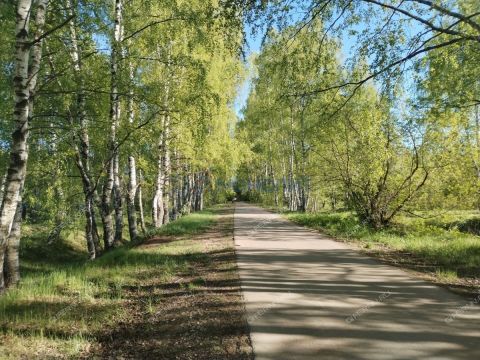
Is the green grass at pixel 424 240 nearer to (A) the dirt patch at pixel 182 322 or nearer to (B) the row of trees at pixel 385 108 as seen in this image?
(B) the row of trees at pixel 385 108

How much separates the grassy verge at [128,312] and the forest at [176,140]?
4 centimetres

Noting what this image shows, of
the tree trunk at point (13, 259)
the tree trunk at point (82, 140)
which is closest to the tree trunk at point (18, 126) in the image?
the tree trunk at point (13, 259)

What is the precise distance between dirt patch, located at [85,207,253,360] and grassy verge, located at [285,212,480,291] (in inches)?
162

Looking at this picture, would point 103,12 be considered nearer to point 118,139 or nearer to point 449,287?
point 118,139

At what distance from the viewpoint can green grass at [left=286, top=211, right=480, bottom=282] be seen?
833 cm

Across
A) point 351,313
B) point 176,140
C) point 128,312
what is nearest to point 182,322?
point 128,312

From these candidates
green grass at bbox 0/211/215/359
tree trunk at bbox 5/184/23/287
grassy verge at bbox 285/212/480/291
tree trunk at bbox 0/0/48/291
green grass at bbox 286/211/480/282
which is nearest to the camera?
green grass at bbox 0/211/215/359

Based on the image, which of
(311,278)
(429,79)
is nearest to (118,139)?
(311,278)

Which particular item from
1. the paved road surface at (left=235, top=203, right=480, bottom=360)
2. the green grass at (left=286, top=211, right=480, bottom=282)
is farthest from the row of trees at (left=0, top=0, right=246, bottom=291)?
the green grass at (left=286, top=211, right=480, bottom=282)

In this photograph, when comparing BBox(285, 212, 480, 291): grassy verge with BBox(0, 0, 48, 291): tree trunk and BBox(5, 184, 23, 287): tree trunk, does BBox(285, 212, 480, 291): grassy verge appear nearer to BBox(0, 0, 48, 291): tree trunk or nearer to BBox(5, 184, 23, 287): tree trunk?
BBox(0, 0, 48, 291): tree trunk

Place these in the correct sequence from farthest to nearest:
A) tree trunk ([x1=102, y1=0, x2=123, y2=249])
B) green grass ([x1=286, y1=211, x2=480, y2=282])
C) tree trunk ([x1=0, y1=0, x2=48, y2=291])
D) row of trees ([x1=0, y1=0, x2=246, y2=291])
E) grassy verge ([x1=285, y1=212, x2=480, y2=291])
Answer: tree trunk ([x1=102, y1=0, x2=123, y2=249]), green grass ([x1=286, y1=211, x2=480, y2=282]), grassy verge ([x1=285, y1=212, x2=480, y2=291]), row of trees ([x1=0, y1=0, x2=246, y2=291]), tree trunk ([x1=0, y1=0, x2=48, y2=291])

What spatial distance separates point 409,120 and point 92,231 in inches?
454

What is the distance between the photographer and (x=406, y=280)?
22.5ft

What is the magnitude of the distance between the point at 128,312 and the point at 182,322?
105 cm
